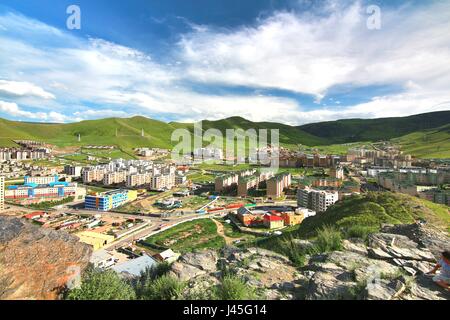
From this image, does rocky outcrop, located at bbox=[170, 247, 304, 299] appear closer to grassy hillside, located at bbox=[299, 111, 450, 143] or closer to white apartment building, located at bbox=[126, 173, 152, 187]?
white apartment building, located at bbox=[126, 173, 152, 187]

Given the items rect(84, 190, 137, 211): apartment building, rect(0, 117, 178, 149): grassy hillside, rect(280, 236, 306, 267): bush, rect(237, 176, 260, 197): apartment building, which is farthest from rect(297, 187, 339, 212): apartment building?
rect(0, 117, 178, 149): grassy hillside

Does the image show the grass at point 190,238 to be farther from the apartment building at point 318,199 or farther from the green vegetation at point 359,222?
the apartment building at point 318,199

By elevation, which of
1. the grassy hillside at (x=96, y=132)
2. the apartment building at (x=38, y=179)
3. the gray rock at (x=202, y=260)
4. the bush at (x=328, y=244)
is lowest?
the apartment building at (x=38, y=179)

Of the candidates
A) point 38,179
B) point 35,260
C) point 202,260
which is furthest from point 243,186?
point 35,260

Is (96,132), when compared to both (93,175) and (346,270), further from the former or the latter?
(346,270)

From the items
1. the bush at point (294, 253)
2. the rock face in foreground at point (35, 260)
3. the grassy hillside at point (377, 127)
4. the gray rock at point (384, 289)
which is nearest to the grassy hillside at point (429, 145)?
the grassy hillside at point (377, 127)
